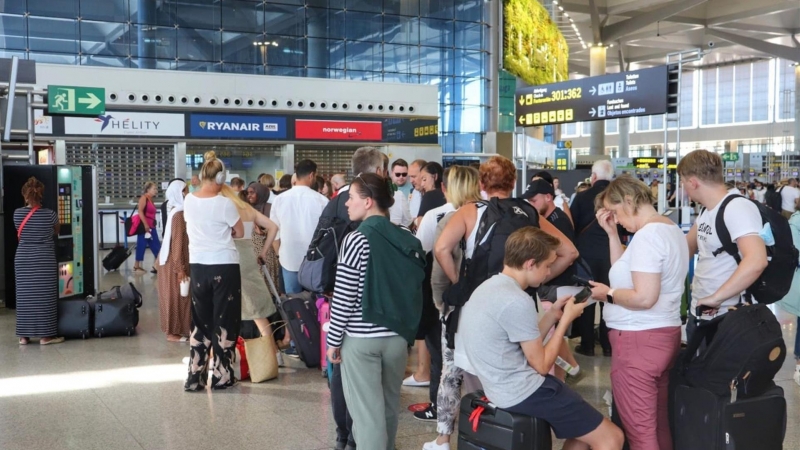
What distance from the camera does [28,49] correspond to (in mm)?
20766

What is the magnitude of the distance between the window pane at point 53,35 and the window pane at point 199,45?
2.71m

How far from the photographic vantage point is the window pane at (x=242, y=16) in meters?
23.2

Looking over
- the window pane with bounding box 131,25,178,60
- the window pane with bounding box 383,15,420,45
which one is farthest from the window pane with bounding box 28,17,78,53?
the window pane with bounding box 383,15,420,45

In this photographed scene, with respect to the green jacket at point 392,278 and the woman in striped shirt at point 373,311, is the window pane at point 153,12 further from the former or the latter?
the green jacket at point 392,278

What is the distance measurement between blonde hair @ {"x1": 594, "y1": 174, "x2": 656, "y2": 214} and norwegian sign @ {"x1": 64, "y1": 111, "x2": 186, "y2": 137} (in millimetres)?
15560

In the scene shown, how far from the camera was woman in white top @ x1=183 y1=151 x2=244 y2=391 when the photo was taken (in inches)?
235

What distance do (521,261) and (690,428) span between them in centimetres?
117

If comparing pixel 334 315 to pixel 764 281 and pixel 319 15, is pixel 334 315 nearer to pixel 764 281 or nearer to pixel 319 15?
pixel 764 281

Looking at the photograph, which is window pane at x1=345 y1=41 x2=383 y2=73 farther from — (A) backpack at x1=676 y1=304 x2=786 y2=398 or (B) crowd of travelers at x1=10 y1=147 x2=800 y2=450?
(A) backpack at x1=676 y1=304 x2=786 y2=398

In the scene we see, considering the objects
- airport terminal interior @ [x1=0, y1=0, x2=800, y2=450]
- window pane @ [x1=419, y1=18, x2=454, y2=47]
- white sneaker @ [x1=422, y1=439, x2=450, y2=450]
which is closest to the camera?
white sneaker @ [x1=422, y1=439, x2=450, y2=450]

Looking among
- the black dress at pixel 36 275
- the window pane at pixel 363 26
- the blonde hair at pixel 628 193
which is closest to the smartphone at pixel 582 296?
the blonde hair at pixel 628 193

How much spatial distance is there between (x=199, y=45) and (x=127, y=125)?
5349mm

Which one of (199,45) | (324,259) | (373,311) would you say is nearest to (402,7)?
(199,45)

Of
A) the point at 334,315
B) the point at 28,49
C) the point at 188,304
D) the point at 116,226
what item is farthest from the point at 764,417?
the point at 28,49
